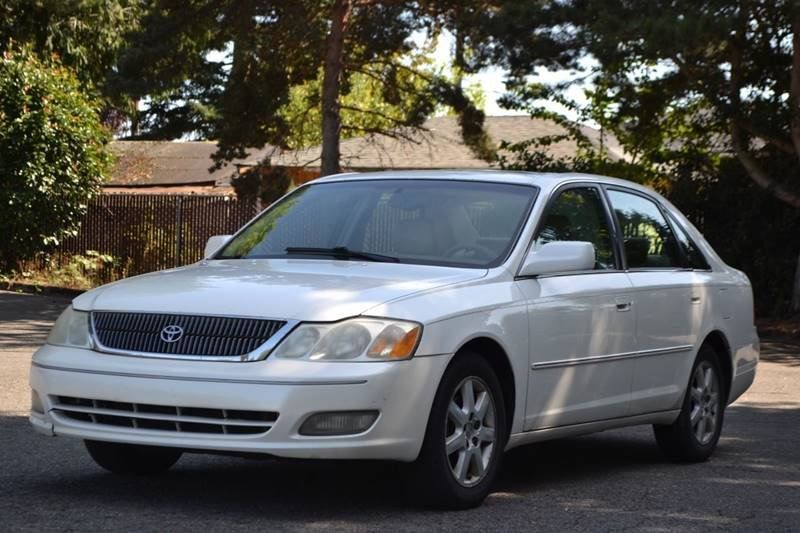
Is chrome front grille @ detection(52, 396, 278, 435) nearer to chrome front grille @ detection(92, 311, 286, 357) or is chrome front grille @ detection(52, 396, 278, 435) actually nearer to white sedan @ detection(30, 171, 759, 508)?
white sedan @ detection(30, 171, 759, 508)

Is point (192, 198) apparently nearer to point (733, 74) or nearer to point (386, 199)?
point (733, 74)

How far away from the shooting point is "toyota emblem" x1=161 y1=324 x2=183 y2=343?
6.85 metres

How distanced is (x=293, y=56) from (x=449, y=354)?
22.8 m

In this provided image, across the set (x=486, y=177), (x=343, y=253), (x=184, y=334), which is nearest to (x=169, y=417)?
(x=184, y=334)

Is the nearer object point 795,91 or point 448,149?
point 795,91

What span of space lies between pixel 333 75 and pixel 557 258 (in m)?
20.1

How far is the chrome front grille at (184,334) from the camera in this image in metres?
6.71

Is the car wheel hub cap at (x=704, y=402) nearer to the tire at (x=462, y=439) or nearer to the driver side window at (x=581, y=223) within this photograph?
the driver side window at (x=581, y=223)

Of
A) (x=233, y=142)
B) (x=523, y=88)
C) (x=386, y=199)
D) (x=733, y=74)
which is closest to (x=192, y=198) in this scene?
(x=233, y=142)

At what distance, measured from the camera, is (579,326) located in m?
8.02

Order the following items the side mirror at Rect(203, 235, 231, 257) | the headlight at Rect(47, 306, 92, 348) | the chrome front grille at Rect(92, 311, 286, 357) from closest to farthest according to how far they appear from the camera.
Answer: the chrome front grille at Rect(92, 311, 286, 357), the headlight at Rect(47, 306, 92, 348), the side mirror at Rect(203, 235, 231, 257)

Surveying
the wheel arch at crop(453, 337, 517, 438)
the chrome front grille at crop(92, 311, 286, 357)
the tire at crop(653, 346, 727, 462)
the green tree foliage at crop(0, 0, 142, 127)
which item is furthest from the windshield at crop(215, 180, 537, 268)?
the green tree foliage at crop(0, 0, 142, 127)

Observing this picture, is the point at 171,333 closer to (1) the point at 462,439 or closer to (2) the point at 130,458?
(2) the point at 130,458

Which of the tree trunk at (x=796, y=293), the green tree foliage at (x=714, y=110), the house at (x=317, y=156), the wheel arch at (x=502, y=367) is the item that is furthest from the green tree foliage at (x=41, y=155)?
the wheel arch at (x=502, y=367)
